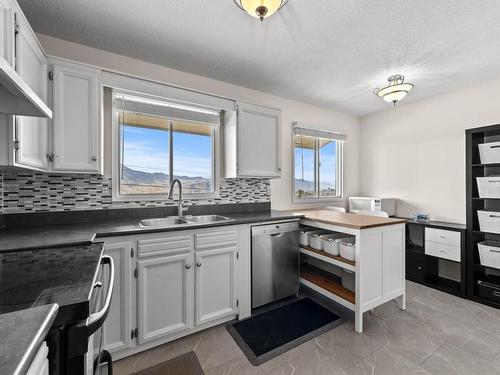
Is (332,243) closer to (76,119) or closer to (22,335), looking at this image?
(22,335)

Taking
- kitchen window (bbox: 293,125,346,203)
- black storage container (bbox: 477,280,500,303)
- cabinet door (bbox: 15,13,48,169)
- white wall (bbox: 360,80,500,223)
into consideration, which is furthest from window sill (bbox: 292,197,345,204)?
cabinet door (bbox: 15,13,48,169)

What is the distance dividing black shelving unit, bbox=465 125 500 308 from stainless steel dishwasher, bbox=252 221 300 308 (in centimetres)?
189

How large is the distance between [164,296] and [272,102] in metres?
2.66

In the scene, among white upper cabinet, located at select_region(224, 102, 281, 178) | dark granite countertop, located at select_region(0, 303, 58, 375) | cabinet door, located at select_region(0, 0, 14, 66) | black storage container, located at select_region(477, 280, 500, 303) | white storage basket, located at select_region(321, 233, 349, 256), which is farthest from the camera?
white upper cabinet, located at select_region(224, 102, 281, 178)

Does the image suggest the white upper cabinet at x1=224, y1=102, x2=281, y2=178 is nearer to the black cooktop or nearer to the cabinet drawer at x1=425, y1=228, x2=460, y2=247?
the black cooktop

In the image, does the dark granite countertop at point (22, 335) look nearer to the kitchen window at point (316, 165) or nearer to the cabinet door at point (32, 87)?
the cabinet door at point (32, 87)

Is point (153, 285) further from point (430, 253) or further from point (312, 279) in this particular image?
point (430, 253)

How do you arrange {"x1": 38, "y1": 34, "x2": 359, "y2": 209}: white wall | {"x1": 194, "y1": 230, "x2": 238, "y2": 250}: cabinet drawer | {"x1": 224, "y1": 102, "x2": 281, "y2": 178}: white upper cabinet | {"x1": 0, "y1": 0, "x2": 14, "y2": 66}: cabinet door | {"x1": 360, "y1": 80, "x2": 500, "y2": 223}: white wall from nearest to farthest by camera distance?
1. {"x1": 0, "y1": 0, "x2": 14, "y2": 66}: cabinet door
2. {"x1": 194, "y1": 230, "x2": 238, "y2": 250}: cabinet drawer
3. {"x1": 38, "y1": 34, "x2": 359, "y2": 209}: white wall
4. {"x1": 224, "y1": 102, "x2": 281, "y2": 178}: white upper cabinet
5. {"x1": 360, "y1": 80, "x2": 500, "y2": 223}: white wall

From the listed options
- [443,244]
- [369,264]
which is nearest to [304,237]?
[369,264]

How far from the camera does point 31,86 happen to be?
57.9 inches

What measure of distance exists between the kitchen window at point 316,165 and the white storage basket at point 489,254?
6.05 ft

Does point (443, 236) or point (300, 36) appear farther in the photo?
point (443, 236)

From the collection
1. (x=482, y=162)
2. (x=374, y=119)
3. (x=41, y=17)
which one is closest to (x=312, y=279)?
(x=482, y=162)

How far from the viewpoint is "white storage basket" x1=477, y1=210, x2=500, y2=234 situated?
7.75ft
